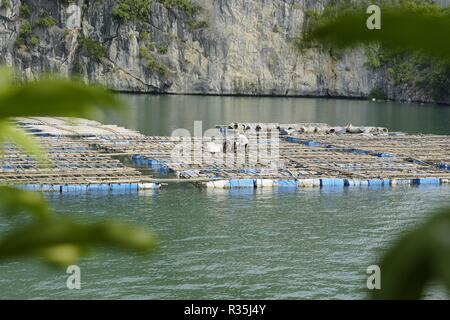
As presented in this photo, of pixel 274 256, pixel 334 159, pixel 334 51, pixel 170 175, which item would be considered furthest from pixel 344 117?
pixel 334 51

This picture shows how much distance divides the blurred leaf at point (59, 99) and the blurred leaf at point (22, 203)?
0.14 meters

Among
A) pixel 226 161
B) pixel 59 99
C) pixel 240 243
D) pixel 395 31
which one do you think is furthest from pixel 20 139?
pixel 226 161

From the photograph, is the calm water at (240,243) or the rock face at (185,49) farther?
the rock face at (185,49)

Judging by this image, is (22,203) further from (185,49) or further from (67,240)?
(185,49)

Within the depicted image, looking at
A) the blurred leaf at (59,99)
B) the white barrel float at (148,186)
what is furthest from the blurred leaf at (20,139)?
the white barrel float at (148,186)

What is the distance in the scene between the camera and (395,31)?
95 centimetres

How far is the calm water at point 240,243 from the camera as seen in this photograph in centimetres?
1031

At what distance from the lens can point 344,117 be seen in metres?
41.6

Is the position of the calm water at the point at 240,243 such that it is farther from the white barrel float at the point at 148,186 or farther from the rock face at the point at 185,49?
the rock face at the point at 185,49

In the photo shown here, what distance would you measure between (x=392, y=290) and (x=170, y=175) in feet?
60.2

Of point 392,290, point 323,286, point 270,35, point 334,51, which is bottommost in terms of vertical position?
point 323,286

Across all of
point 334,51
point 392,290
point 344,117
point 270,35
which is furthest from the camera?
point 270,35

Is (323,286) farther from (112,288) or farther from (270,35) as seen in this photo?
(270,35)

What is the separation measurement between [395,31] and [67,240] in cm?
50
